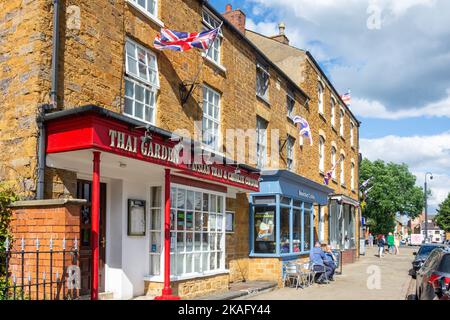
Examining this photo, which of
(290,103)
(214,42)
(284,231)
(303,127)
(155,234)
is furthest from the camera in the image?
(290,103)

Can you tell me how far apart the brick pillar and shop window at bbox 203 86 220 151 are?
613 centimetres

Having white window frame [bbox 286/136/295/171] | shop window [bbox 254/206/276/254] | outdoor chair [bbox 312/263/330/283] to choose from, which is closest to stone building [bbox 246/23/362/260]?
white window frame [bbox 286/136/295/171]

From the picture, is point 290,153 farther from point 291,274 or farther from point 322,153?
point 291,274

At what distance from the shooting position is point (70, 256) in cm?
743

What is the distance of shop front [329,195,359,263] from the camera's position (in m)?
24.4

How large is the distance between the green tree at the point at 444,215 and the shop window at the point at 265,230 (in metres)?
69.7

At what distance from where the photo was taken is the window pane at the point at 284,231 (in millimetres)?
15289

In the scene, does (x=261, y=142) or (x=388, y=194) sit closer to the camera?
(x=261, y=142)

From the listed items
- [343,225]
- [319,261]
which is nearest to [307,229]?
[319,261]

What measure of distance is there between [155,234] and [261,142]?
7190mm

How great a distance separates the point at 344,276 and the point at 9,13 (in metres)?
14.1

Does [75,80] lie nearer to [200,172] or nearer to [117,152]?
[117,152]

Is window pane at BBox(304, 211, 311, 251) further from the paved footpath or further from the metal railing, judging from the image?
the metal railing

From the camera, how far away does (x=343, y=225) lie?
26.8m
